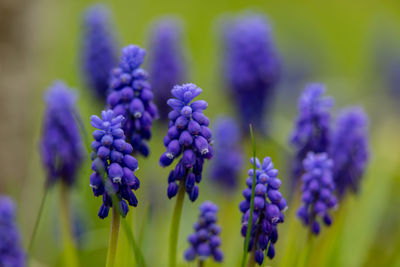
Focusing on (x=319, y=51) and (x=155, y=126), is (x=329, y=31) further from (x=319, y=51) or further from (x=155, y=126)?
(x=155, y=126)

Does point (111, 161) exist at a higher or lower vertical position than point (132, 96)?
lower

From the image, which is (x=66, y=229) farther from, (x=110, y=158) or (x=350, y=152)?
(x=350, y=152)

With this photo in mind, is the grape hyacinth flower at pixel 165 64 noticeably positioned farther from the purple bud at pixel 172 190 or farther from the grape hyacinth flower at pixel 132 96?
the purple bud at pixel 172 190

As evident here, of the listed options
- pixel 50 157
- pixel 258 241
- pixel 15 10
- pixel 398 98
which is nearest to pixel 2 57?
pixel 15 10

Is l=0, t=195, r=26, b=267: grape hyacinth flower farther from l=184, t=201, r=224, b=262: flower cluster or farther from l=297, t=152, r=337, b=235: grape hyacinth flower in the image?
l=297, t=152, r=337, b=235: grape hyacinth flower

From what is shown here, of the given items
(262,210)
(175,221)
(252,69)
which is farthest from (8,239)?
(252,69)

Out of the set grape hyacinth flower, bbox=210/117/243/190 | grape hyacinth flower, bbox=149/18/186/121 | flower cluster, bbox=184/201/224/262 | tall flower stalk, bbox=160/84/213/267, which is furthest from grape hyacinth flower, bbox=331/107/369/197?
grape hyacinth flower, bbox=149/18/186/121
